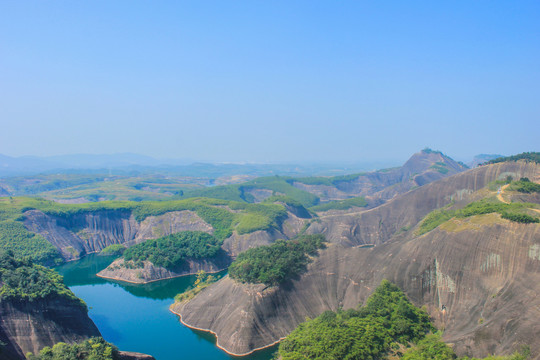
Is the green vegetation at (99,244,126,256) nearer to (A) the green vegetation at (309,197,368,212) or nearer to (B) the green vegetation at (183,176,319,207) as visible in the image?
(B) the green vegetation at (183,176,319,207)

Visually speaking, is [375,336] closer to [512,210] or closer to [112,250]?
[512,210]

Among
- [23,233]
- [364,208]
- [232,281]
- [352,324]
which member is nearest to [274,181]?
[364,208]

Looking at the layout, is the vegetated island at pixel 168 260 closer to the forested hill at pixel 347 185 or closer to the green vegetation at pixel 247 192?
the green vegetation at pixel 247 192

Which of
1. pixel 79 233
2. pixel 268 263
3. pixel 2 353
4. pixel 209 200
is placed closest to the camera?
pixel 2 353

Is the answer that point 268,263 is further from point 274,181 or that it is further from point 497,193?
point 274,181

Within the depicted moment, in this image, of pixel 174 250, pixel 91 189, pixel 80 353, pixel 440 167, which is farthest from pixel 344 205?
pixel 91 189

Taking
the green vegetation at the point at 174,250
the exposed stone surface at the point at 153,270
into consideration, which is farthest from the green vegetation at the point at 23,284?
the green vegetation at the point at 174,250
